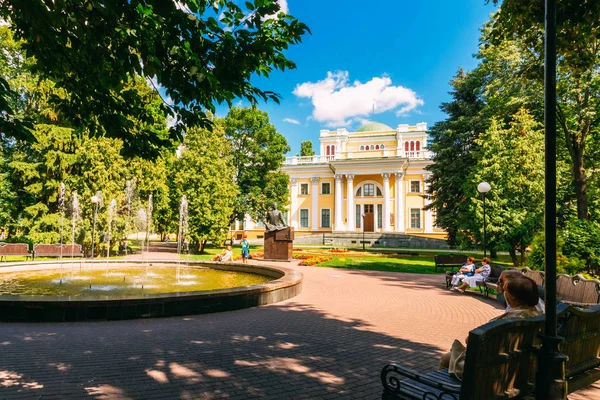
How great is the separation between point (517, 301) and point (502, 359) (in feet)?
2.91

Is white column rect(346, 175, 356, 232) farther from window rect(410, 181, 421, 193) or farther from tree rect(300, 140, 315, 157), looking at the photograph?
tree rect(300, 140, 315, 157)

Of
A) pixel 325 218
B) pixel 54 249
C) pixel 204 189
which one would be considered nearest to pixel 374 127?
pixel 325 218

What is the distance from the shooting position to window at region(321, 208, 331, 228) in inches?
1993

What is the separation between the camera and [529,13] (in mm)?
6621

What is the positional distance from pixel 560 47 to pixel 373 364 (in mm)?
6976

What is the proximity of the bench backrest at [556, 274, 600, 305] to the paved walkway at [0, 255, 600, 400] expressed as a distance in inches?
59.7

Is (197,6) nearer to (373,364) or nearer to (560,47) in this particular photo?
(373,364)

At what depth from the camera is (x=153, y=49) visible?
13.1 ft

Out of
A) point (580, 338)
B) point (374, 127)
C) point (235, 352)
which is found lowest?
point (235, 352)

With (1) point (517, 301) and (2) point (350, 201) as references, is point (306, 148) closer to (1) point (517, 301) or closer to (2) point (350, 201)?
(2) point (350, 201)

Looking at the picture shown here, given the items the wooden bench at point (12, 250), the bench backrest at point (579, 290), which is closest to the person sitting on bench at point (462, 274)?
the bench backrest at point (579, 290)

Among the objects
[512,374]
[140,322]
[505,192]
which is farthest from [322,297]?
[505,192]

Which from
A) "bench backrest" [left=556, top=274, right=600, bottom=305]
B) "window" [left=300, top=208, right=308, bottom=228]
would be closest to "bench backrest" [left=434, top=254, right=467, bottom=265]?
"bench backrest" [left=556, top=274, right=600, bottom=305]

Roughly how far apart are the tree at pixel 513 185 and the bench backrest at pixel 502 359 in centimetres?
1847
